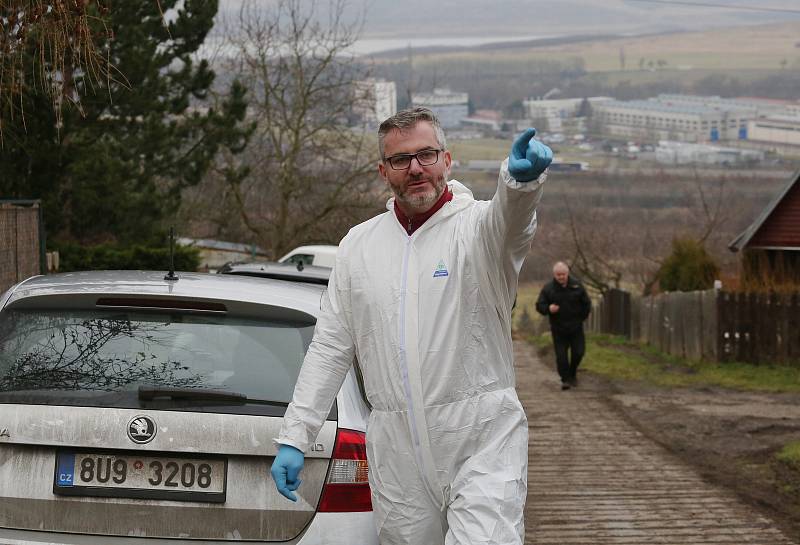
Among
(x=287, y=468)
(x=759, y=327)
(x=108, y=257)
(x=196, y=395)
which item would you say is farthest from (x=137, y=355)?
(x=759, y=327)

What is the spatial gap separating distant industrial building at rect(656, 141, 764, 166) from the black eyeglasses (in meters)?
94.5

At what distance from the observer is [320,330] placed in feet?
14.5

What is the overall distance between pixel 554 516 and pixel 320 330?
16.1ft

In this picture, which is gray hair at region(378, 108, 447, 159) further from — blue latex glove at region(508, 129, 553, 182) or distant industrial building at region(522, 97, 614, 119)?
distant industrial building at region(522, 97, 614, 119)

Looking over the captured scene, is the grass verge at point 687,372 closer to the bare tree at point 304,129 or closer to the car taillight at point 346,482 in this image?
the car taillight at point 346,482

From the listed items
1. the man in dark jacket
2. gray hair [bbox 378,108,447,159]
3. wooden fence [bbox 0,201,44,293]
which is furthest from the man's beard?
the man in dark jacket

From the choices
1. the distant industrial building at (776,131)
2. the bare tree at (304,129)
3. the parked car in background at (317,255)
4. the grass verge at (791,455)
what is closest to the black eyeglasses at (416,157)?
the grass verge at (791,455)

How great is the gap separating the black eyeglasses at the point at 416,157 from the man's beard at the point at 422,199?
65 millimetres

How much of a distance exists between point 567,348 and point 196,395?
45.3 ft

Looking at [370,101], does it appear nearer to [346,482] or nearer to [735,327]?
[735,327]

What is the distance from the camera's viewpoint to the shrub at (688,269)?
31750 millimetres

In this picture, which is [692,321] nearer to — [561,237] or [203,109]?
[203,109]

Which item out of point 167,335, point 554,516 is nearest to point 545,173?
point 167,335

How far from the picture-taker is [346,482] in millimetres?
4520
